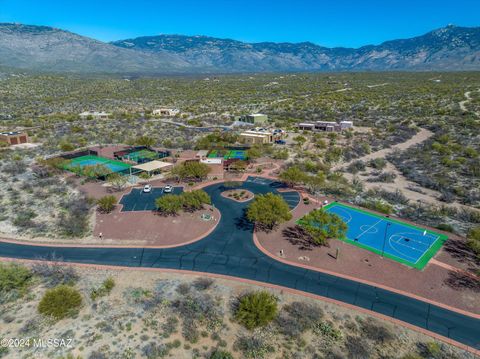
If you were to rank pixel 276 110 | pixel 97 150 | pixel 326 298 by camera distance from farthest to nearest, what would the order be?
pixel 276 110, pixel 97 150, pixel 326 298

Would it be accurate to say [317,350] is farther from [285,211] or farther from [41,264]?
[41,264]

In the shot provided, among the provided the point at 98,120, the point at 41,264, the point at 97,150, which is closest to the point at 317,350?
the point at 41,264

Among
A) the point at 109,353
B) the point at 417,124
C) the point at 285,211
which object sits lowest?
the point at 109,353

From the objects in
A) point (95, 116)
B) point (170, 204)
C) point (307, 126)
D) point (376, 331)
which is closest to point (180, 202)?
point (170, 204)

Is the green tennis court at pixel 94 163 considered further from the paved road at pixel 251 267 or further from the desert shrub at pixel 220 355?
the desert shrub at pixel 220 355

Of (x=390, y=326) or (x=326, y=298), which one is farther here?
(x=326, y=298)

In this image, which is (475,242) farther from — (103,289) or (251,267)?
(103,289)
